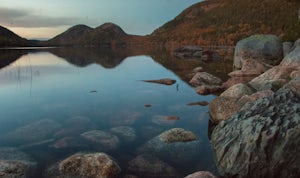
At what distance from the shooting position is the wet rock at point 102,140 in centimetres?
1120

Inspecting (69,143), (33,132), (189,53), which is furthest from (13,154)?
(189,53)

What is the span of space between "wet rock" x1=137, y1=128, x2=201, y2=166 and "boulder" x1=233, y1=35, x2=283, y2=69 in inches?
910

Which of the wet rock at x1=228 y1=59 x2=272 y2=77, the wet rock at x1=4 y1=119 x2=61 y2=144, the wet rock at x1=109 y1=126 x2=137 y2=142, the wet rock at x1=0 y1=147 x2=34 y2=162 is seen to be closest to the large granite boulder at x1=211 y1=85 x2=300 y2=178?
the wet rock at x1=109 y1=126 x2=137 y2=142

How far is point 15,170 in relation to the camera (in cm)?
861

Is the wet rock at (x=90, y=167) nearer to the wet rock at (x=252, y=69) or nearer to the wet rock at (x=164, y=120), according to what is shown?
the wet rock at (x=164, y=120)

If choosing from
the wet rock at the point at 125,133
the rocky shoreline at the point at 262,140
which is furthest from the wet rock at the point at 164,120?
the rocky shoreline at the point at 262,140

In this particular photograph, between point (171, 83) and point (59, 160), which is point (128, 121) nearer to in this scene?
point (59, 160)

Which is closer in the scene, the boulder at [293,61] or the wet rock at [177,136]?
the wet rock at [177,136]

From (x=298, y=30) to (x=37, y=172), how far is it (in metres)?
32.9

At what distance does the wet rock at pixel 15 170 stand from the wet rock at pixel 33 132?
3095 millimetres

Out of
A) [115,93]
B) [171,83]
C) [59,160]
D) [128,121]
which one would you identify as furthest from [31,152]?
[171,83]

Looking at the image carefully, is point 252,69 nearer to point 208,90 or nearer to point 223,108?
point 208,90

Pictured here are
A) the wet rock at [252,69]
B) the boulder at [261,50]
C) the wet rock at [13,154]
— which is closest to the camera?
the wet rock at [13,154]

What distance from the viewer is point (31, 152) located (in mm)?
10930
